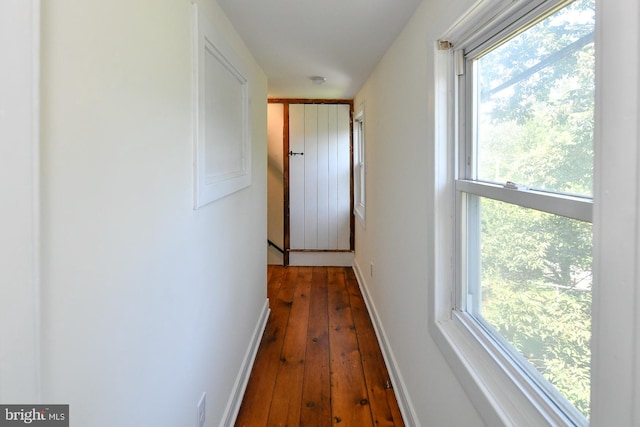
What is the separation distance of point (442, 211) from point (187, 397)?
1.21 m

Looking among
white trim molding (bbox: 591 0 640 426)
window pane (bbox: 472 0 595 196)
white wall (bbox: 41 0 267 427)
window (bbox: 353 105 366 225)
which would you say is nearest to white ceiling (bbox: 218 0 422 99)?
white wall (bbox: 41 0 267 427)

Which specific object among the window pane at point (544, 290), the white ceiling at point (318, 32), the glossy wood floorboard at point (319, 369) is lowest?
the glossy wood floorboard at point (319, 369)

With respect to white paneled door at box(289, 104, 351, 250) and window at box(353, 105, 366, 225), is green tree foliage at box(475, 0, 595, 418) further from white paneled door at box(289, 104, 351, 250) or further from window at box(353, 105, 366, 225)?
white paneled door at box(289, 104, 351, 250)

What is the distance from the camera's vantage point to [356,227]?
4664 mm

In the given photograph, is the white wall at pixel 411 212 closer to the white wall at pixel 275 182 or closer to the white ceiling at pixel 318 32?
the white ceiling at pixel 318 32

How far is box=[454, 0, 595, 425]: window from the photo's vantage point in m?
0.80

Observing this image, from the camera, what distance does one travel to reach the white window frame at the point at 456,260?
928 millimetres

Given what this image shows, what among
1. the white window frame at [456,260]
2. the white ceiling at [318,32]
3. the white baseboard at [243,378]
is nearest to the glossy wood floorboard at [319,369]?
the white baseboard at [243,378]

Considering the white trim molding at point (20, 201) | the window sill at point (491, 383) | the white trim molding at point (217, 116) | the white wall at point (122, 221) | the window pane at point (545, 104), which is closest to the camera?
the white trim molding at point (20, 201)

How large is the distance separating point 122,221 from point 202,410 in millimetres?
1006

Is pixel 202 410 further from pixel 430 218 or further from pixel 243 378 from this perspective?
pixel 430 218

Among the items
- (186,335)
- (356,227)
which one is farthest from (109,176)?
(356,227)

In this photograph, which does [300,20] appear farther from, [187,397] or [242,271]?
[187,397]

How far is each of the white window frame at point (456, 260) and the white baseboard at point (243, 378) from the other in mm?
1141
